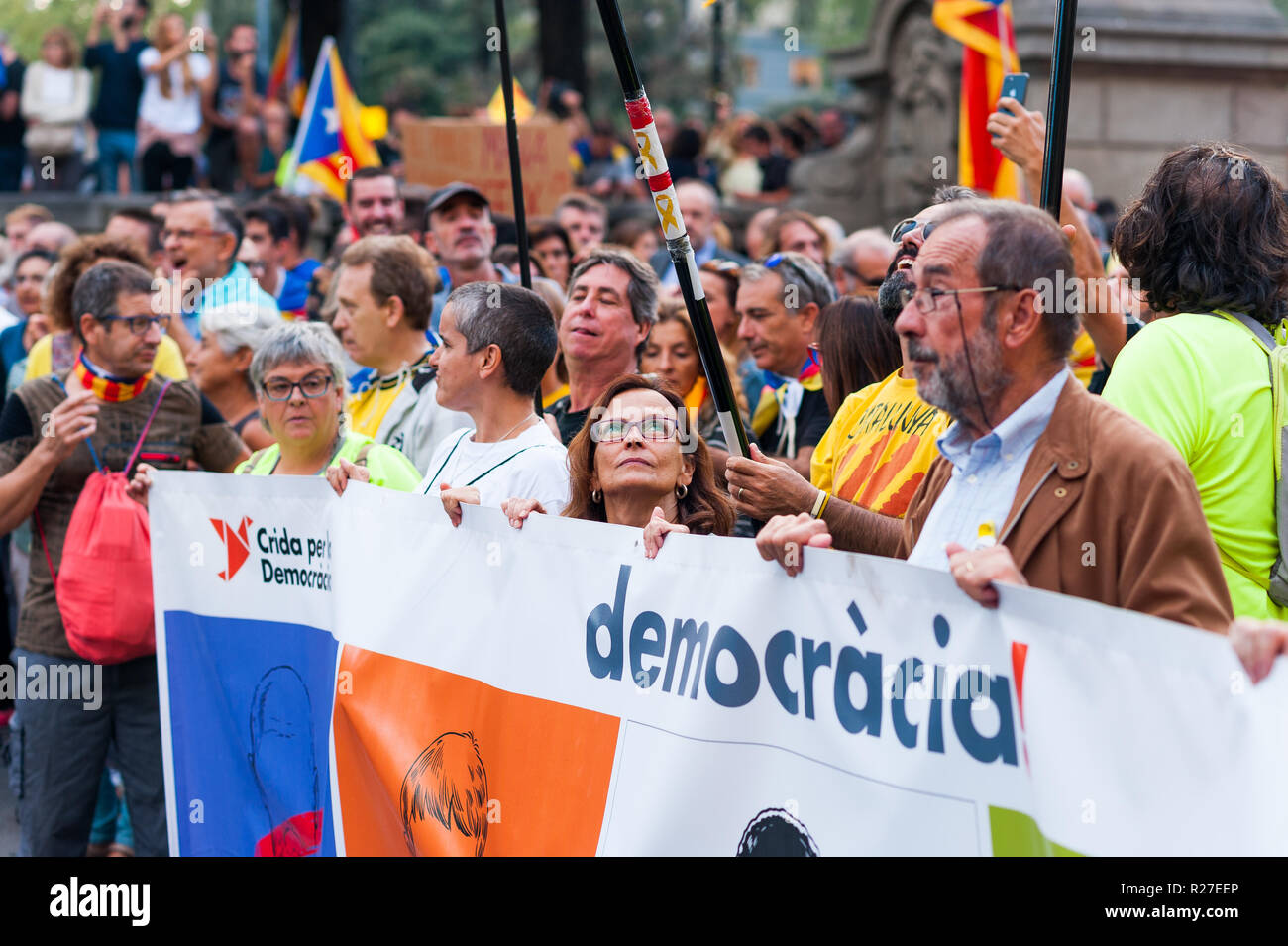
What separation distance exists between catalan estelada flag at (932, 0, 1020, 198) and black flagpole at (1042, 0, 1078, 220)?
13.2ft

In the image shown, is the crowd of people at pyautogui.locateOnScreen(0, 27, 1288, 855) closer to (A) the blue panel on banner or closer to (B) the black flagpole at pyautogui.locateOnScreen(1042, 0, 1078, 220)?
(B) the black flagpole at pyautogui.locateOnScreen(1042, 0, 1078, 220)

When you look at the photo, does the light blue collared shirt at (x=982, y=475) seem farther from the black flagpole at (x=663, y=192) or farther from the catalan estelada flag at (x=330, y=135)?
the catalan estelada flag at (x=330, y=135)

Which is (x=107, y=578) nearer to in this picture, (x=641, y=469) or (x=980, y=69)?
(x=641, y=469)

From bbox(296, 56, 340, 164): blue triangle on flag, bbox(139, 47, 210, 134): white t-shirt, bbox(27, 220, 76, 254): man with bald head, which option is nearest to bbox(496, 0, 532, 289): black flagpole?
bbox(27, 220, 76, 254): man with bald head

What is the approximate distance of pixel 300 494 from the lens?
4367mm

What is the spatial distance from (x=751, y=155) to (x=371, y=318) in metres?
10.3

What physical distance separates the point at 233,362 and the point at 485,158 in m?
4.53

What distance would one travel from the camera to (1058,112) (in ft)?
11.6

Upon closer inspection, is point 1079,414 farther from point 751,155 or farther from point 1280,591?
point 751,155

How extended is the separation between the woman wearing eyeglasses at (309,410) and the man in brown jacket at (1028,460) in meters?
2.03

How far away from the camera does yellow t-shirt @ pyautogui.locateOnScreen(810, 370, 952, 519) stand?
3.56 m

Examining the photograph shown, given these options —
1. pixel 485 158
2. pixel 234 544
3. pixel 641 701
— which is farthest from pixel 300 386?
pixel 485 158

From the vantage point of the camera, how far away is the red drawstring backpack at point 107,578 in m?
4.82
